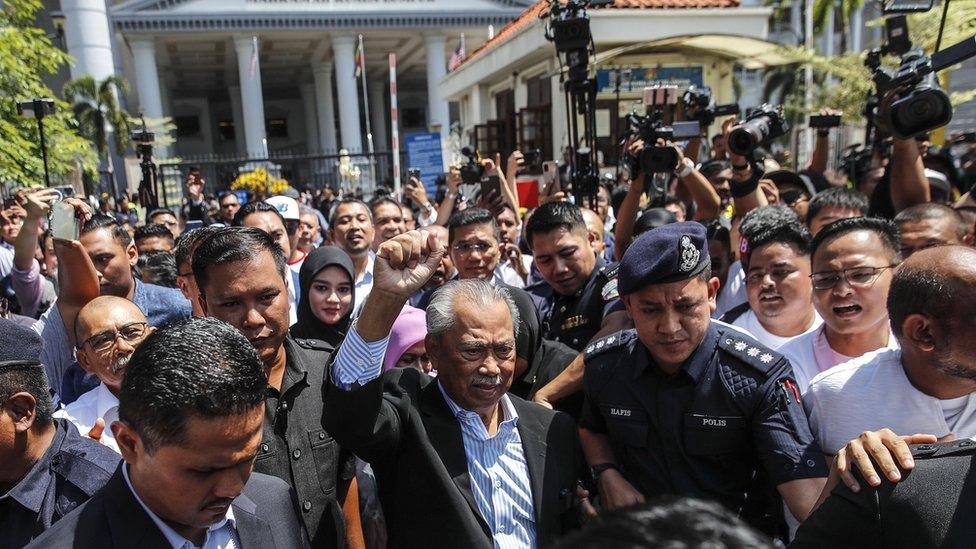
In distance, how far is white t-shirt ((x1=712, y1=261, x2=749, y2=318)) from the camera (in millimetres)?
3539

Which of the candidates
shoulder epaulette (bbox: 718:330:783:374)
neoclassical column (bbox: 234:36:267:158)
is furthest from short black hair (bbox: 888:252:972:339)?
neoclassical column (bbox: 234:36:267:158)

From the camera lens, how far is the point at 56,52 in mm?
9414

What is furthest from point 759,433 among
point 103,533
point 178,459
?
point 103,533

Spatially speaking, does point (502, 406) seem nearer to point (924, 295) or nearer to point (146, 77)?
point (924, 295)

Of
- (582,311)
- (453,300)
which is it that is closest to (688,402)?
(453,300)

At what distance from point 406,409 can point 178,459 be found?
683mm

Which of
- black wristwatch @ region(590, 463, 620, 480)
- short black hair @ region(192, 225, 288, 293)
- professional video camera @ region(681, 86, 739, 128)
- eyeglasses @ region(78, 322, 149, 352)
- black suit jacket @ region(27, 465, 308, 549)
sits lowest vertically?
black wristwatch @ region(590, 463, 620, 480)

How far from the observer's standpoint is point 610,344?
226 centimetres

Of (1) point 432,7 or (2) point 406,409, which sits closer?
(2) point 406,409

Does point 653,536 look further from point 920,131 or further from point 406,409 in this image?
point 920,131

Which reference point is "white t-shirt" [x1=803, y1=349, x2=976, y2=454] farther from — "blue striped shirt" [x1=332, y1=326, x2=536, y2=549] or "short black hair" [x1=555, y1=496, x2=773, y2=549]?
"short black hair" [x1=555, y1=496, x2=773, y2=549]

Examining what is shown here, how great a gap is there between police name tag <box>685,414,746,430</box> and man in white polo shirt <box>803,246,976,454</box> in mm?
228

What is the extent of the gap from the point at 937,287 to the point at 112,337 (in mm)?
2726

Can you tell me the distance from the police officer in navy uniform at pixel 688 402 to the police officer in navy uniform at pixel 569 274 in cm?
107
